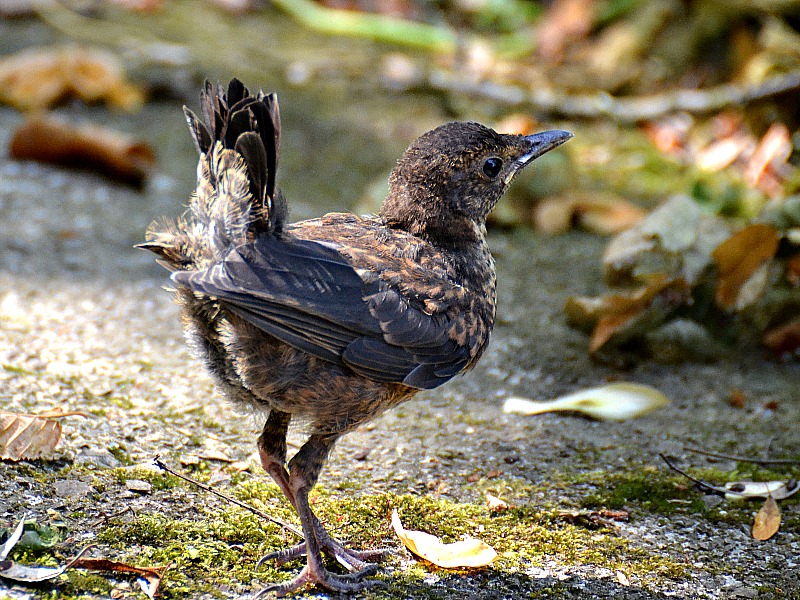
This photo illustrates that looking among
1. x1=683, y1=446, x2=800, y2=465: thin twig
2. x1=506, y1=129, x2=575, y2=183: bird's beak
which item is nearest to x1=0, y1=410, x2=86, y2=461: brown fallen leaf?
x1=506, y1=129, x2=575, y2=183: bird's beak

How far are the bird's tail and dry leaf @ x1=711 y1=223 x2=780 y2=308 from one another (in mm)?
2346

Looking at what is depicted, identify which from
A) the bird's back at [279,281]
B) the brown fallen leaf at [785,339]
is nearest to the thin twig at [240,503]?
the bird's back at [279,281]

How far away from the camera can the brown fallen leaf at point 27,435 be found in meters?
3.04

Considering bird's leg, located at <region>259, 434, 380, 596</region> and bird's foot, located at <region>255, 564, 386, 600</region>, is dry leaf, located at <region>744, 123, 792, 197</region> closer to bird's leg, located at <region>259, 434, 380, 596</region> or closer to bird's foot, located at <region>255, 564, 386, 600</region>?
bird's leg, located at <region>259, 434, 380, 596</region>

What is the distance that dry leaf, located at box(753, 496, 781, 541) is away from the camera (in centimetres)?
316

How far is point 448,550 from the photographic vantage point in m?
2.94

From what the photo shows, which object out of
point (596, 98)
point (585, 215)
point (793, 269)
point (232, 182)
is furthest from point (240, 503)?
point (596, 98)

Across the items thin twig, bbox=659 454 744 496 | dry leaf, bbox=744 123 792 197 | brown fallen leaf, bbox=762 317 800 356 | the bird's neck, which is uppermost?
dry leaf, bbox=744 123 792 197

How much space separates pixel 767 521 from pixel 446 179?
1626mm

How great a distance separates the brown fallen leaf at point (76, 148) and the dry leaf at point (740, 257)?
11.3 feet

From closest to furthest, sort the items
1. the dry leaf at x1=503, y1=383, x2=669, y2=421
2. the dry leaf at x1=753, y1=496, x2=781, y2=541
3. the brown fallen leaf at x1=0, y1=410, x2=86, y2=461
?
the brown fallen leaf at x1=0, y1=410, x2=86, y2=461 < the dry leaf at x1=753, y1=496, x2=781, y2=541 < the dry leaf at x1=503, y1=383, x2=669, y2=421

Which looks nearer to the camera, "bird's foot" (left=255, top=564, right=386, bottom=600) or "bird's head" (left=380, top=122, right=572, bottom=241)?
"bird's foot" (left=255, top=564, right=386, bottom=600)

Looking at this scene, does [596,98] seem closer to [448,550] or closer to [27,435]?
[448,550]

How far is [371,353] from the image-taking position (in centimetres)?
297
